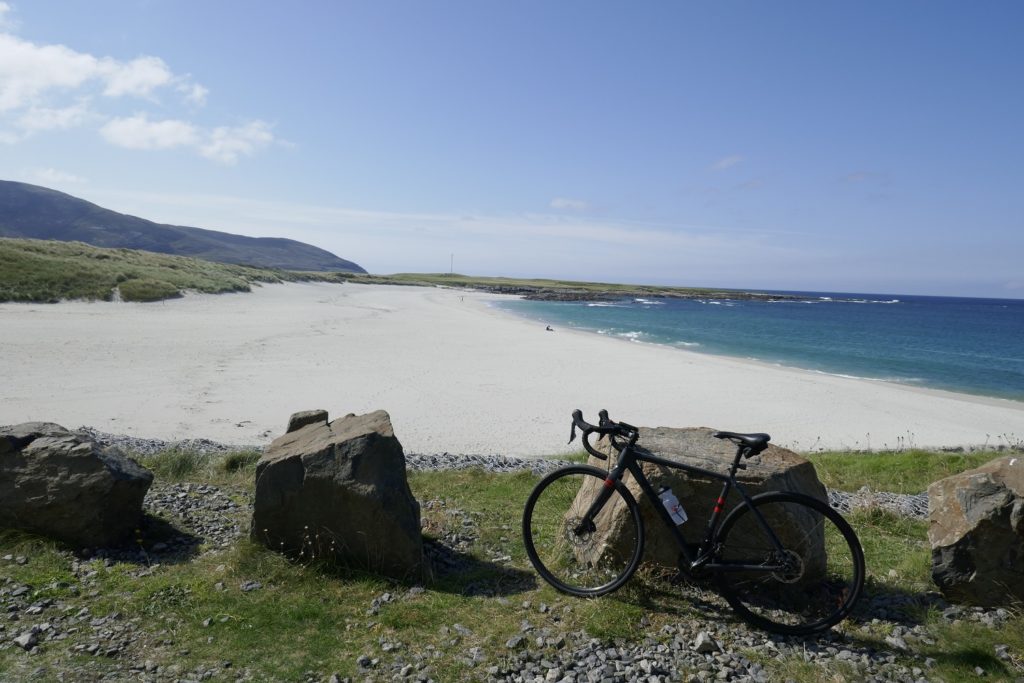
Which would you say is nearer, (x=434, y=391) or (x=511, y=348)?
(x=434, y=391)

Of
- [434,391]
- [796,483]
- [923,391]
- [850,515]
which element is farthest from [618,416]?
[923,391]

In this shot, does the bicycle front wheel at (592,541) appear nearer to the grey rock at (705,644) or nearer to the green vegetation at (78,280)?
the grey rock at (705,644)

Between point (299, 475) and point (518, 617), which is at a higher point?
point (299, 475)

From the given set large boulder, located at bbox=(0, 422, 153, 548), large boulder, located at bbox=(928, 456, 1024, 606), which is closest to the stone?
large boulder, located at bbox=(0, 422, 153, 548)

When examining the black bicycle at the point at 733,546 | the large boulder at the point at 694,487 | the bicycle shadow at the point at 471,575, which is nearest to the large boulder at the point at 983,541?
the black bicycle at the point at 733,546

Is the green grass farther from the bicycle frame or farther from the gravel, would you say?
the bicycle frame

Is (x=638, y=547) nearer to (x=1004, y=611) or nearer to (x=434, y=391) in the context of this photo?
(x=1004, y=611)

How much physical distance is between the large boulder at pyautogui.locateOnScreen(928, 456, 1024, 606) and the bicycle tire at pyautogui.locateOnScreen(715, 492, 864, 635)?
0.89m

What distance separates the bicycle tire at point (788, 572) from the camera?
469 cm

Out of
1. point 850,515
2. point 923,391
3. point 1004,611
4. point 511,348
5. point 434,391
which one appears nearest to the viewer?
point 1004,611

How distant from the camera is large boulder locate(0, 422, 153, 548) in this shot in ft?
19.9

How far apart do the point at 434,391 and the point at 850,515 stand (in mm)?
14806

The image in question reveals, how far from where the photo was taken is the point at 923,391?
3038 centimetres

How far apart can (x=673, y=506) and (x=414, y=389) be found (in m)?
16.6
